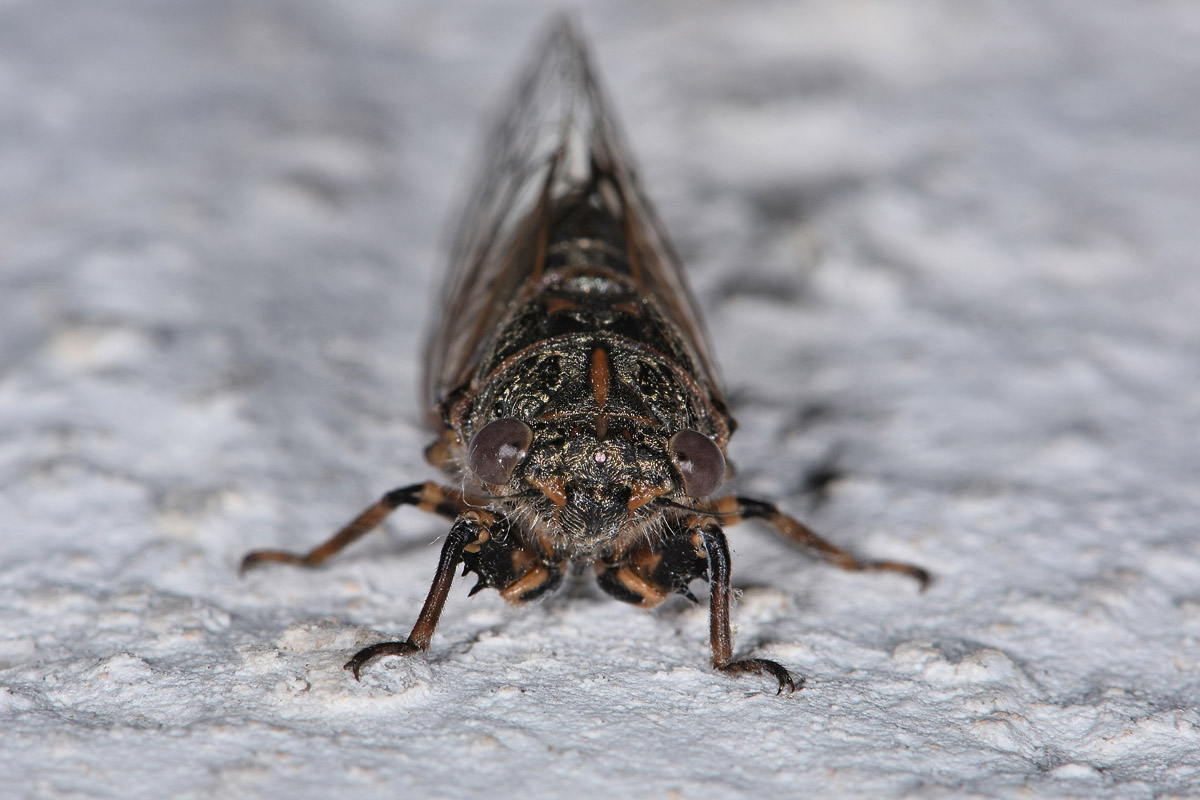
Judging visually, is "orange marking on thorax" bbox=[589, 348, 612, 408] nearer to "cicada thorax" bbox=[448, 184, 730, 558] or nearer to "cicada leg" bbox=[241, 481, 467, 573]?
"cicada thorax" bbox=[448, 184, 730, 558]

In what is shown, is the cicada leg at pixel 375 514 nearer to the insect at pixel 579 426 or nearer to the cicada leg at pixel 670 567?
the insect at pixel 579 426

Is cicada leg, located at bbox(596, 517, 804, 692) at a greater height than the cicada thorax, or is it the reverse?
the cicada thorax

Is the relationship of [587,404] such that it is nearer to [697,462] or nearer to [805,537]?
[697,462]

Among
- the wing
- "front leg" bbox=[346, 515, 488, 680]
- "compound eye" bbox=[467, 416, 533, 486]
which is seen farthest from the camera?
the wing

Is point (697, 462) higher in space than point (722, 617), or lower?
higher

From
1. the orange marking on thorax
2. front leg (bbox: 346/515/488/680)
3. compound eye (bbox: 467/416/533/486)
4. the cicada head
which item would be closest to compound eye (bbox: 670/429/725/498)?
the cicada head

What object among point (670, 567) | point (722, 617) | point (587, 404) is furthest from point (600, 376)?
point (722, 617)
